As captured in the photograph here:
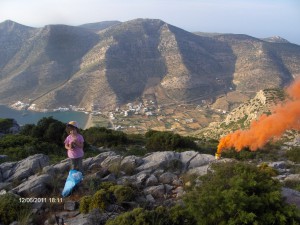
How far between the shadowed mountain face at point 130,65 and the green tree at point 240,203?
11443 cm

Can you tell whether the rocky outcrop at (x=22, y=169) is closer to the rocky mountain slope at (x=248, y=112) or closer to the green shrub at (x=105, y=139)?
the green shrub at (x=105, y=139)

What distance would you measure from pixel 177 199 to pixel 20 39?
7338 inches

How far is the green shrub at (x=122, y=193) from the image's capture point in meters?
9.73

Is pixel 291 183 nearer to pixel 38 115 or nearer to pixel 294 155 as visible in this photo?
pixel 294 155

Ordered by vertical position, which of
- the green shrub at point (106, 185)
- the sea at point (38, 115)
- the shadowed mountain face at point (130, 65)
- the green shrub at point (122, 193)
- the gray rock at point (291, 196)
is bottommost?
the sea at point (38, 115)

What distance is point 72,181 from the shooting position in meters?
10.8

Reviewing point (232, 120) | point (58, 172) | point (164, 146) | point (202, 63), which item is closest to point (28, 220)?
point (58, 172)

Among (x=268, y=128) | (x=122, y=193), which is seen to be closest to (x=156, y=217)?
(x=122, y=193)

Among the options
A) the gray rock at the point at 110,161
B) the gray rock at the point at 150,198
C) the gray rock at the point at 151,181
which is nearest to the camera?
the gray rock at the point at 150,198

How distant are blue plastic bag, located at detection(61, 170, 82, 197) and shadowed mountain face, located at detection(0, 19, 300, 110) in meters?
111

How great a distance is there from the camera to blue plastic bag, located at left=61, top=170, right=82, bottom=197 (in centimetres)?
1048

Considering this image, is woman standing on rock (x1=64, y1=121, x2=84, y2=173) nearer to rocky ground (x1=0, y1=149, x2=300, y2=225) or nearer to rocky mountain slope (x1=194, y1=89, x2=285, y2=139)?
rocky ground (x1=0, y1=149, x2=300, y2=225)

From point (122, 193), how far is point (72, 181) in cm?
191

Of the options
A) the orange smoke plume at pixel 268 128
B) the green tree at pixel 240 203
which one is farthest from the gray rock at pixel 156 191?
the orange smoke plume at pixel 268 128
